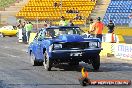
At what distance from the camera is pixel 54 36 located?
14.4 meters

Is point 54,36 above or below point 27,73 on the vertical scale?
above

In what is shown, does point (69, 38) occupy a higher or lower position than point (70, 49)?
higher

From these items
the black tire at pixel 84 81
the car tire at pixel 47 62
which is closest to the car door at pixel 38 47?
the car tire at pixel 47 62

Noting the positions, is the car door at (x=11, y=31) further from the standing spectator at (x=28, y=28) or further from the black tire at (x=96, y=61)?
the black tire at (x=96, y=61)

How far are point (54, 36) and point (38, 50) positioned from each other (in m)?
0.96

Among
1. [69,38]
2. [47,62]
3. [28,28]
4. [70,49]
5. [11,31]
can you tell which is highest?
[69,38]

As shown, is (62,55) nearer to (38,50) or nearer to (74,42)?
(74,42)

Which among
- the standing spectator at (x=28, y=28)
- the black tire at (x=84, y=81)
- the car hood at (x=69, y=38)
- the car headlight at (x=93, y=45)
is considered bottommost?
the standing spectator at (x=28, y=28)

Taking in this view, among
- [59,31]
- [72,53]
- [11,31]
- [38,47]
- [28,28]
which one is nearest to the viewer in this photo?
[72,53]

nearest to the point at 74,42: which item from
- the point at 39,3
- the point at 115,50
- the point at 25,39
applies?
the point at 115,50

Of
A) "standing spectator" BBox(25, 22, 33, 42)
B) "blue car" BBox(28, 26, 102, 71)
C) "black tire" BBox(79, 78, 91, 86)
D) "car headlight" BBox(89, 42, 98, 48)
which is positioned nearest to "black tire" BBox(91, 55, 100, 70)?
"blue car" BBox(28, 26, 102, 71)

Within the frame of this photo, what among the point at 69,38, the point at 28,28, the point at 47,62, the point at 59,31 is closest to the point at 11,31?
the point at 28,28

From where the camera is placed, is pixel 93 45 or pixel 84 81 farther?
pixel 93 45

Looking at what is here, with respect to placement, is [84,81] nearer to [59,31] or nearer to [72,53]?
[72,53]
